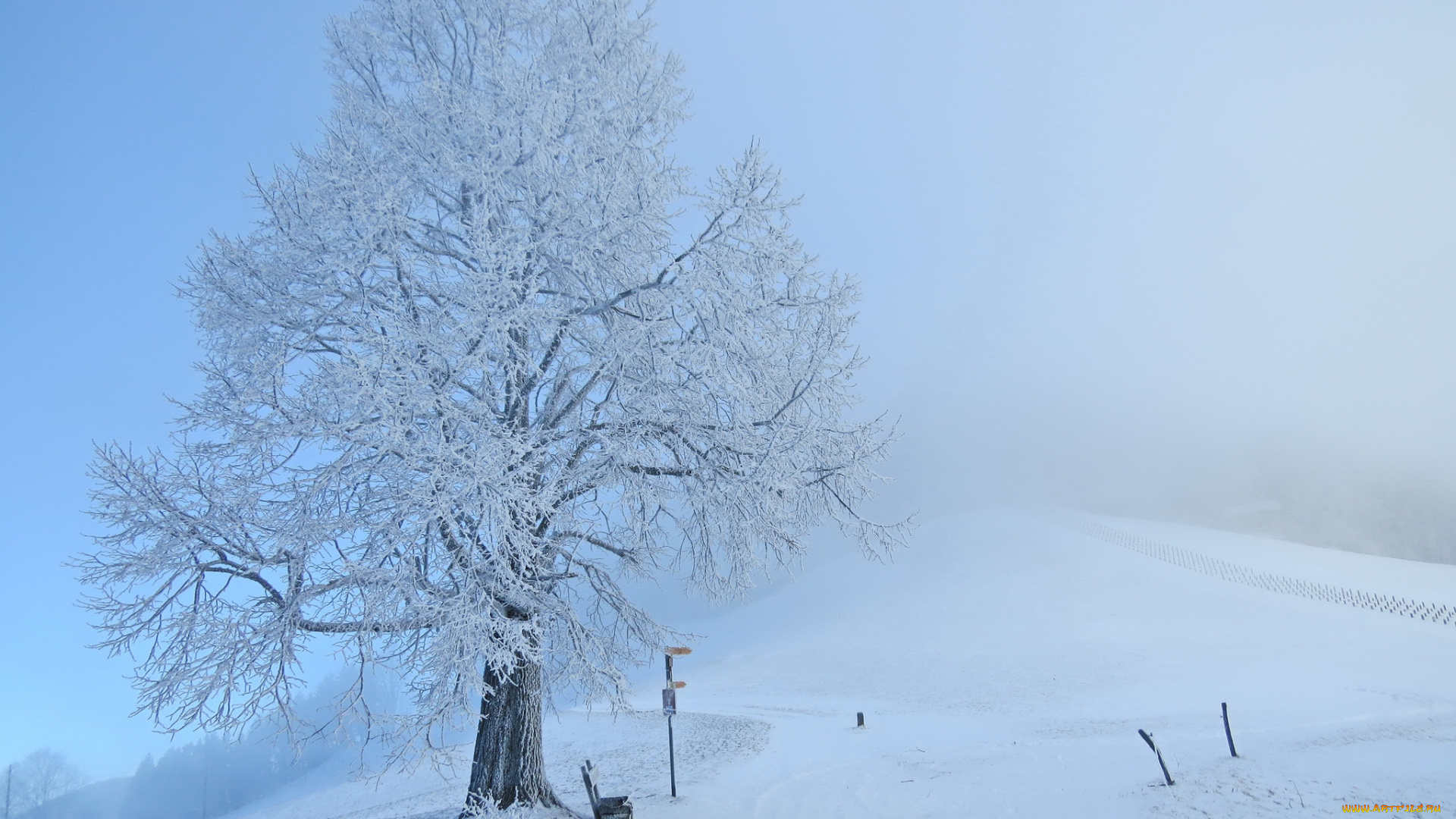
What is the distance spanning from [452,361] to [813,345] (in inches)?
154

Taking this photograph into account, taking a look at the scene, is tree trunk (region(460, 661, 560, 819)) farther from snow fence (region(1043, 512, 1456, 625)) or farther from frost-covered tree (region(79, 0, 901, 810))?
snow fence (region(1043, 512, 1456, 625))

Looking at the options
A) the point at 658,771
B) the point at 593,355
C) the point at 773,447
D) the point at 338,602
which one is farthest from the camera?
the point at 658,771

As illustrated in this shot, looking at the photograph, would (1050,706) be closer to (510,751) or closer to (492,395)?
(510,751)

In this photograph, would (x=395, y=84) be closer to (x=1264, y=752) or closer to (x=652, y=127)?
(x=652, y=127)

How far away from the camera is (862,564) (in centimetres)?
5300

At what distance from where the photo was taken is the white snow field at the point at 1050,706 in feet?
29.2

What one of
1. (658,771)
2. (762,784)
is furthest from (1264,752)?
(658,771)

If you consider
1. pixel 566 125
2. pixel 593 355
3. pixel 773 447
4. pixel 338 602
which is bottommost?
pixel 338 602

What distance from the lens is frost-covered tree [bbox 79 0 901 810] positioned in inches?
216

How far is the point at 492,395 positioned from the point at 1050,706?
18.5m

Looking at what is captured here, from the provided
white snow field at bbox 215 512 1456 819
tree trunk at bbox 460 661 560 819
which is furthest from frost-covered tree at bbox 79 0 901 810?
white snow field at bbox 215 512 1456 819

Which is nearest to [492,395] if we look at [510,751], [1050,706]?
[510,751]

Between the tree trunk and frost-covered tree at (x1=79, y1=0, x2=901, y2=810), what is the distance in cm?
4

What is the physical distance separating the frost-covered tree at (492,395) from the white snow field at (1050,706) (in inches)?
164
